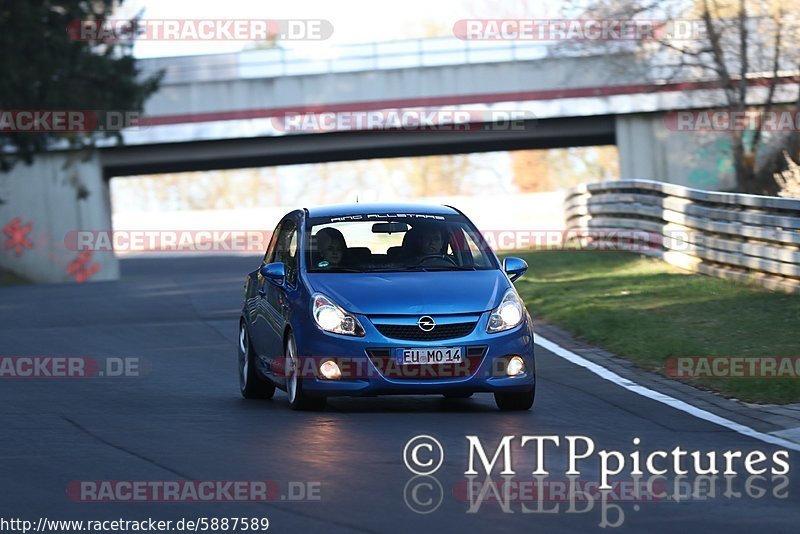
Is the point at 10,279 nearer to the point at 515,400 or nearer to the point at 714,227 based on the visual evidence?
the point at 714,227

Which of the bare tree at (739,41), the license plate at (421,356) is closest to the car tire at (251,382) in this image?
the license plate at (421,356)

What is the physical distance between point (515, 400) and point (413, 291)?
3.79ft

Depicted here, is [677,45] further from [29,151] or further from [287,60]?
[29,151]

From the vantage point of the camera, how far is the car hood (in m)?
11.6

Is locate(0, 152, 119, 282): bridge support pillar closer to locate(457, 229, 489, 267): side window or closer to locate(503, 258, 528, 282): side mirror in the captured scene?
locate(457, 229, 489, 267): side window

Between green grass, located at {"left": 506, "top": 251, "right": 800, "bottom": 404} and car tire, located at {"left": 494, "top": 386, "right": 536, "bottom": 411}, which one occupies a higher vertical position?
car tire, located at {"left": 494, "top": 386, "right": 536, "bottom": 411}

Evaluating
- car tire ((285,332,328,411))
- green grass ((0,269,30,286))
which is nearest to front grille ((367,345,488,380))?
car tire ((285,332,328,411))

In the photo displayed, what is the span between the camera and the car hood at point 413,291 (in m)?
11.6

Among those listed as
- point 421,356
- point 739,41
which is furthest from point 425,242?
point 739,41

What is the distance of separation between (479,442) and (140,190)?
94.7 metres

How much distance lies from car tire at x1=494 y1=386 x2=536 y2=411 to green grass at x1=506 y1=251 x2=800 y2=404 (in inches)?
69.9

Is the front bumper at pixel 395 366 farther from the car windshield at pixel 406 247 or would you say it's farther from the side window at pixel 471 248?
the side window at pixel 471 248

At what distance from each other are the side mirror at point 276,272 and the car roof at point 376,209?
2.26ft

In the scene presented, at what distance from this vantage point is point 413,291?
1176 cm
